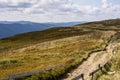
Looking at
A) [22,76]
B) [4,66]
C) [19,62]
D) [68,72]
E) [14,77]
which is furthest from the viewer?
[19,62]

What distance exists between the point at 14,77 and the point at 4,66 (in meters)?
24.5

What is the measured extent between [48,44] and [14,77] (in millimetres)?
67726

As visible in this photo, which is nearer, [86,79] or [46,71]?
[86,79]

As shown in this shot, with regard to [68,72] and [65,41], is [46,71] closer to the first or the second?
[68,72]

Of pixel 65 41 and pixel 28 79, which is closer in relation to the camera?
pixel 28 79

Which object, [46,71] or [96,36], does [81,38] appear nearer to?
[96,36]

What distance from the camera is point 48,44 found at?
98.0m

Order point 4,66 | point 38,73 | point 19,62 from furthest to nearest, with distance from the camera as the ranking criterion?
1. point 19,62
2. point 4,66
3. point 38,73

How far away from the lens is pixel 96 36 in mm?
109125

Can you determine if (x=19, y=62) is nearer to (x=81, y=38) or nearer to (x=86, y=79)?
(x=86, y=79)

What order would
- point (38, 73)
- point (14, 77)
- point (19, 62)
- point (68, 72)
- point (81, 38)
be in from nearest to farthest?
point (14, 77) → point (38, 73) → point (68, 72) → point (19, 62) → point (81, 38)

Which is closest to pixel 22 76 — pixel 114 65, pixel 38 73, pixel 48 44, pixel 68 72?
pixel 38 73

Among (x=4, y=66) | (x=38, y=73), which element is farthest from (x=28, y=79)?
(x=4, y=66)

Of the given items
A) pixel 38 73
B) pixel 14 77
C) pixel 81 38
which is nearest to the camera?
pixel 14 77
